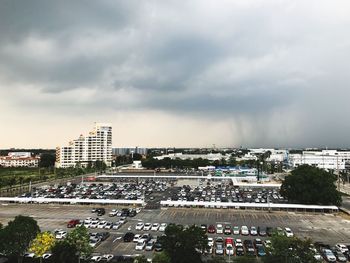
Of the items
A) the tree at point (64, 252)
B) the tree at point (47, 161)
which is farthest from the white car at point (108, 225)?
the tree at point (47, 161)

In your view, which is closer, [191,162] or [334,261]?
[334,261]

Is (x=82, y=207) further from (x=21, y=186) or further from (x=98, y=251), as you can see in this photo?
(x=21, y=186)

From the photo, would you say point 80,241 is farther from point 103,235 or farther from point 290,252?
point 290,252

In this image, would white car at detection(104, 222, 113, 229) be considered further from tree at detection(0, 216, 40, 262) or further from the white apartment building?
the white apartment building

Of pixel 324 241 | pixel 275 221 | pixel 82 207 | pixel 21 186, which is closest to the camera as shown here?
pixel 324 241

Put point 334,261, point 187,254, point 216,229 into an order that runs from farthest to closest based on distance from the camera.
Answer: point 216,229 → point 334,261 → point 187,254

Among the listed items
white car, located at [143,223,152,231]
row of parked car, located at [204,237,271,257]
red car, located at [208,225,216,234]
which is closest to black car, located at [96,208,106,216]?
white car, located at [143,223,152,231]

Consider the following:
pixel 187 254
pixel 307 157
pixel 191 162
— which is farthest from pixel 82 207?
pixel 307 157

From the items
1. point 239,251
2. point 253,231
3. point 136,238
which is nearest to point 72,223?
point 136,238
